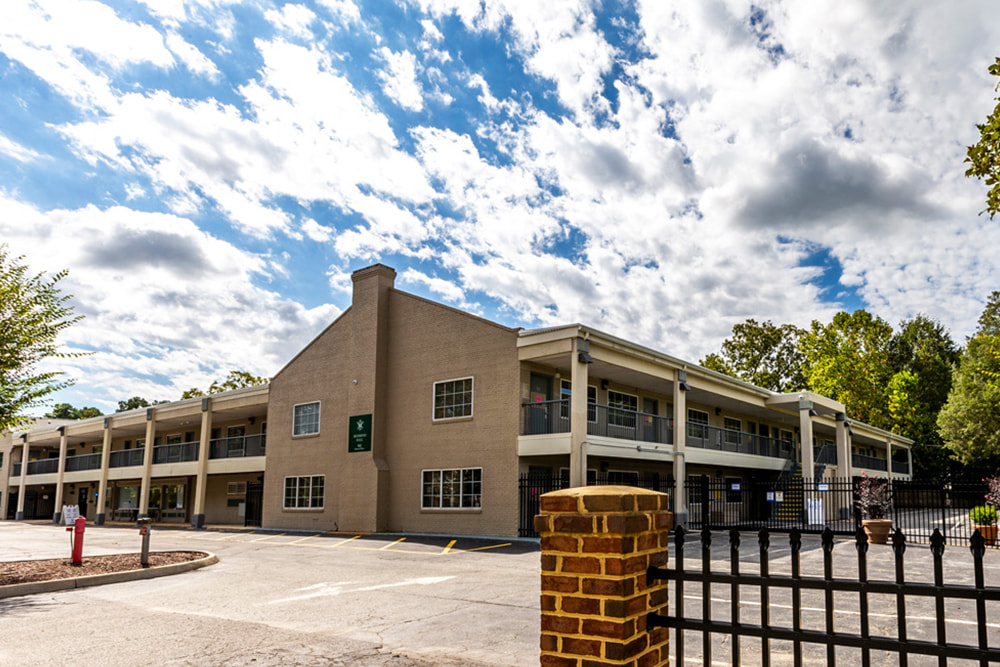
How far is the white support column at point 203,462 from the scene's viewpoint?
33219mm

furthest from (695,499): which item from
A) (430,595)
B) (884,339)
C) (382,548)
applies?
(884,339)

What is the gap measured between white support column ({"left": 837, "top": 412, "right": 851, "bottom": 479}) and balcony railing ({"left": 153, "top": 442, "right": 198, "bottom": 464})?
103ft

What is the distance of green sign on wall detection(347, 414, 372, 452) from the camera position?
26.5 meters

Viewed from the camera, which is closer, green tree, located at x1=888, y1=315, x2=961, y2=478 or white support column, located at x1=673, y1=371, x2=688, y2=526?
white support column, located at x1=673, y1=371, x2=688, y2=526

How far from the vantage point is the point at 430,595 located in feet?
36.0

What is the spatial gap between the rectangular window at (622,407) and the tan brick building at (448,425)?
108 millimetres

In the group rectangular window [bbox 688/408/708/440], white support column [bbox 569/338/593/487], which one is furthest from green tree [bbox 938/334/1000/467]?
white support column [bbox 569/338/593/487]

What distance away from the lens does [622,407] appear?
2872cm

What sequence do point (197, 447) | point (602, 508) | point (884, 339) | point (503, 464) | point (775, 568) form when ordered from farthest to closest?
point (884, 339) → point (197, 447) → point (503, 464) → point (775, 568) → point (602, 508)

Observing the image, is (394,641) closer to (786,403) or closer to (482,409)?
(482,409)

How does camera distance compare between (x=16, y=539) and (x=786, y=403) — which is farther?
(x=786, y=403)

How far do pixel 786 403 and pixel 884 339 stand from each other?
3596cm

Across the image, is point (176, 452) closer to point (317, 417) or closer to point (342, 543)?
point (317, 417)

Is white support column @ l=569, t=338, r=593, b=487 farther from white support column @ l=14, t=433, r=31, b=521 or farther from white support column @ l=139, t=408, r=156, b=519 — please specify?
white support column @ l=14, t=433, r=31, b=521
